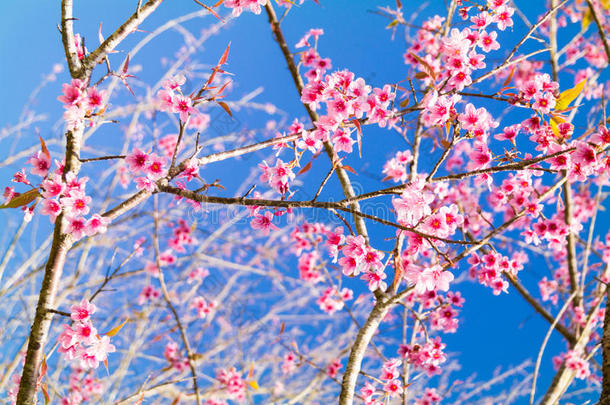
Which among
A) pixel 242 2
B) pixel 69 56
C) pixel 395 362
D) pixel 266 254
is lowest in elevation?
pixel 395 362

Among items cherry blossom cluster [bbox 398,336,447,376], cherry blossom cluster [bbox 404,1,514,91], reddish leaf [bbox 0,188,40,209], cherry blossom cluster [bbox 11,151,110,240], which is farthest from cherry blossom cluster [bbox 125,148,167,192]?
cherry blossom cluster [bbox 398,336,447,376]

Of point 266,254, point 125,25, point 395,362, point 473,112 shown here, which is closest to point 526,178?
point 473,112

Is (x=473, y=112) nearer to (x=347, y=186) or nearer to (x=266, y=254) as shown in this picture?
Answer: (x=347, y=186)

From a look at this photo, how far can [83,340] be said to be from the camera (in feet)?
4.64

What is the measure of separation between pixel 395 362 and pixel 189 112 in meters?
1.65

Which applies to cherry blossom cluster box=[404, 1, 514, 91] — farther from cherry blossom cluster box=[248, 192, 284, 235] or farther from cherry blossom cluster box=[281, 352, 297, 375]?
cherry blossom cluster box=[281, 352, 297, 375]

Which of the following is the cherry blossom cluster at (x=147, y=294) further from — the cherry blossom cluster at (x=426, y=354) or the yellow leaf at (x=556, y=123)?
the yellow leaf at (x=556, y=123)

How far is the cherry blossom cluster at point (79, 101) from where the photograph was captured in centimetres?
135

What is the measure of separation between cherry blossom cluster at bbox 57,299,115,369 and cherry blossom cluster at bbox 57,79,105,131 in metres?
0.62

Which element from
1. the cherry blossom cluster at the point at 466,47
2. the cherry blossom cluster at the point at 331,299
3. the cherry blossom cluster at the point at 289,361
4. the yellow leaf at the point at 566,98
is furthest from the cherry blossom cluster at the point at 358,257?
the cherry blossom cluster at the point at 289,361

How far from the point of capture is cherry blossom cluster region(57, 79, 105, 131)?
1.35 m

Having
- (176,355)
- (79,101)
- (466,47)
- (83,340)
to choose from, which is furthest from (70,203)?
(176,355)

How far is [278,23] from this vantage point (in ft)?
7.71

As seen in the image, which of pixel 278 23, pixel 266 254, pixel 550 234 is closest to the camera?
pixel 278 23
